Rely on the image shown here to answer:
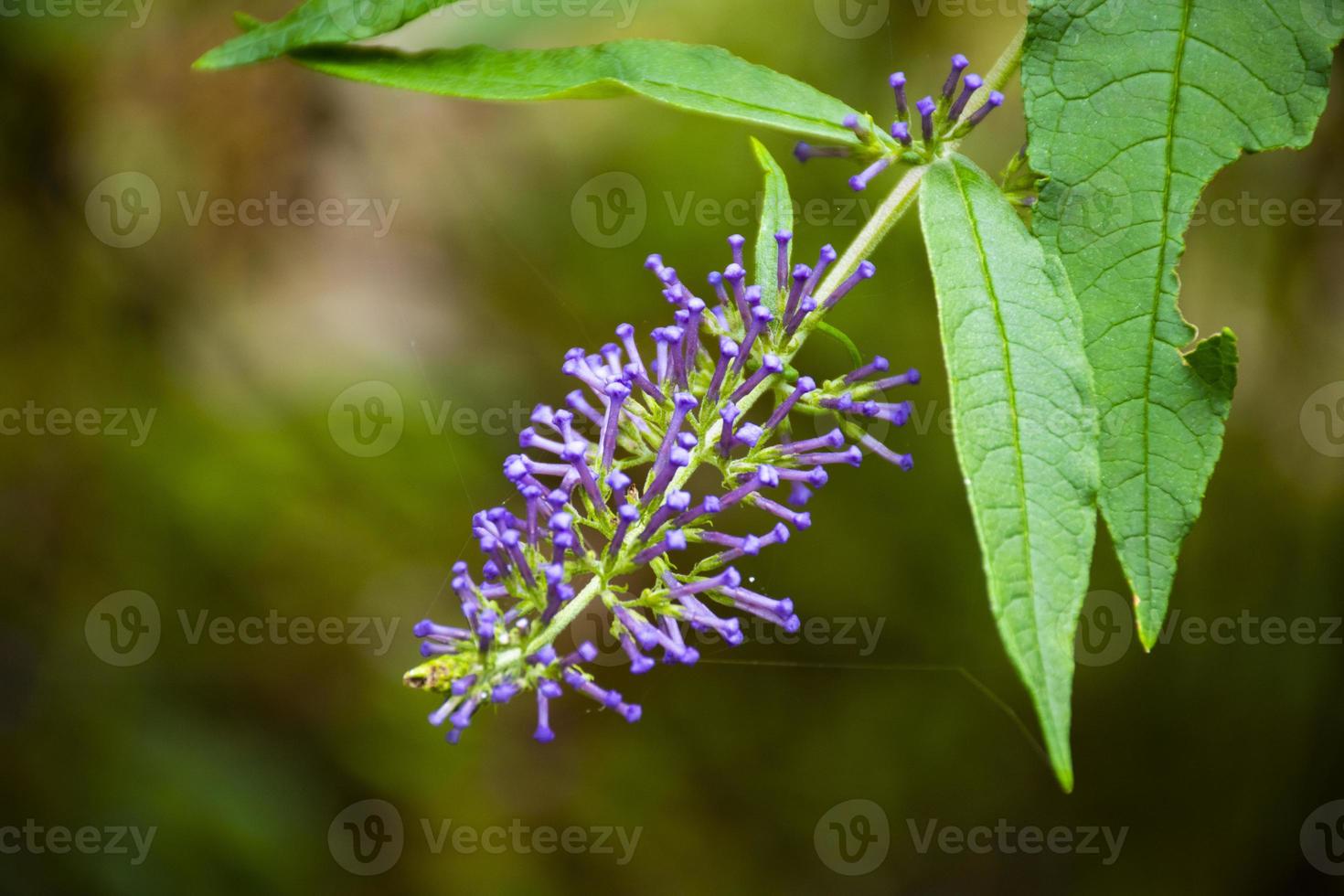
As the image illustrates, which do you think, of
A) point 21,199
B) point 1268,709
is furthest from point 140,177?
point 1268,709

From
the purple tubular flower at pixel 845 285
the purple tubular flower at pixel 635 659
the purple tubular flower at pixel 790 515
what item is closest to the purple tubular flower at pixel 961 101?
the purple tubular flower at pixel 845 285

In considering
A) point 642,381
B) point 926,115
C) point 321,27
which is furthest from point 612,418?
point 321,27

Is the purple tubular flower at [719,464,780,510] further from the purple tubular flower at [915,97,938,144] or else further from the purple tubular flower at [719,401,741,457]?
the purple tubular flower at [915,97,938,144]

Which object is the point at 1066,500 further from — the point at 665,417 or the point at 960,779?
the point at 960,779

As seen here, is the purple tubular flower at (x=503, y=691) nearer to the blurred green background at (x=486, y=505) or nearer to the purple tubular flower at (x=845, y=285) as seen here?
the purple tubular flower at (x=845, y=285)

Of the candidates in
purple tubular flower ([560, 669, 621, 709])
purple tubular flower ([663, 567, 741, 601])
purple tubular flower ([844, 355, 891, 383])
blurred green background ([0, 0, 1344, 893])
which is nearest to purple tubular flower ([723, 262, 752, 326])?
purple tubular flower ([844, 355, 891, 383])

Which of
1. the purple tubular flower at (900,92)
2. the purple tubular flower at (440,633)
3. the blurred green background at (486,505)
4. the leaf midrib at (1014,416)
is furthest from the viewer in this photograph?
the blurred green background at (486,505)
